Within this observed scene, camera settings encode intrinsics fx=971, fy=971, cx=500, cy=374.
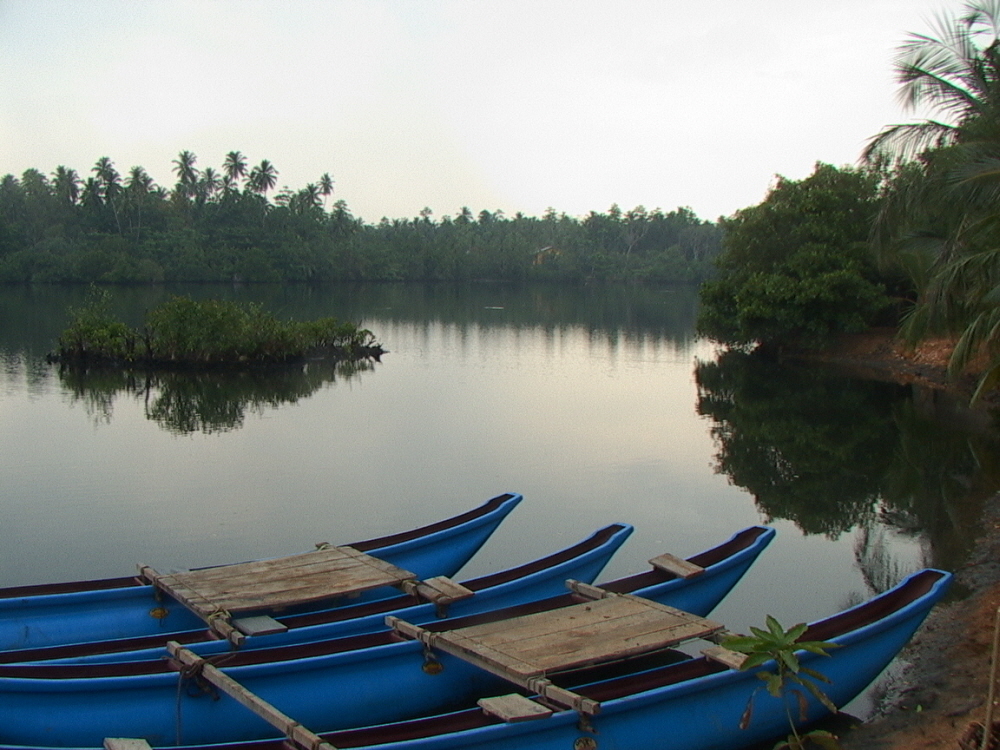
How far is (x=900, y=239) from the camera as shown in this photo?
22953 millimetres

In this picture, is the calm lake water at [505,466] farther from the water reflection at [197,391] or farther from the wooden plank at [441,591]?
the wooden plank at [441,591]

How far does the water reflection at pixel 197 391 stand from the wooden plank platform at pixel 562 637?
12441mm

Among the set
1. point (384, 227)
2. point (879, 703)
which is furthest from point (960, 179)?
point (384, 227)

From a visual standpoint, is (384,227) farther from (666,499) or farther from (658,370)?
(666,499)

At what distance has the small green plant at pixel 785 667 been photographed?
19.8 ft

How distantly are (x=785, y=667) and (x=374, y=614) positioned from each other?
3091 millimetres

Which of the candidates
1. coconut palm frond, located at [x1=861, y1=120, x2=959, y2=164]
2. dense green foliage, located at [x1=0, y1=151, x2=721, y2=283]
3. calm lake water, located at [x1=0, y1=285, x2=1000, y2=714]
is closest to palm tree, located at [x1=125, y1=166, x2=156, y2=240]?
dense green foliage, located at [x1=0, y1=151, x2=721, y2=283]

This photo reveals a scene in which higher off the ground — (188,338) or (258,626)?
(188,338)

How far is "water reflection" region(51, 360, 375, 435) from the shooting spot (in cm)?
1942

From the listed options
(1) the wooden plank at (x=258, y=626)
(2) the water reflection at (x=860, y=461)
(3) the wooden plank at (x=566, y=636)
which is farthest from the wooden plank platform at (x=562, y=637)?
(2) the water reflection at (x=860, y=461)

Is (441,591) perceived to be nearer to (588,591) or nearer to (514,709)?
(588,591)

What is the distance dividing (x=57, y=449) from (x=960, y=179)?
1423 cm

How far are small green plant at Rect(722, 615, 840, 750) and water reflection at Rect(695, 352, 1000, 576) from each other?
13.5 ft

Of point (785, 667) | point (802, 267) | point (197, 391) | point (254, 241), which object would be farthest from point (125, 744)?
point (254, 241)
